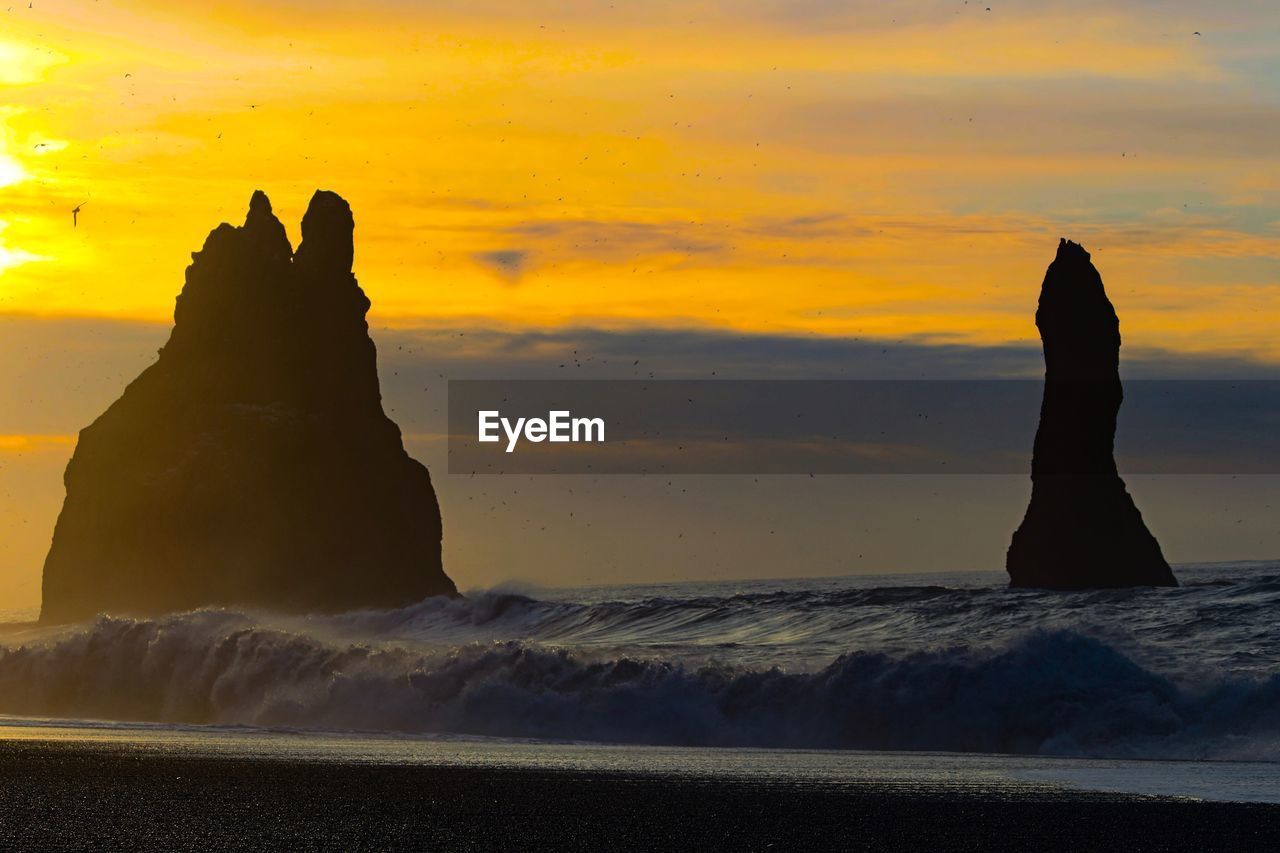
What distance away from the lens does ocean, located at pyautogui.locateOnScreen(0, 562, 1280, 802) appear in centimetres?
2595

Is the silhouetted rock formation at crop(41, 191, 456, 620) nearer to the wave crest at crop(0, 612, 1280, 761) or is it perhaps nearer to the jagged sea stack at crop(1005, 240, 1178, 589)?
the jagged sea stack at crop(1005, 240, 1178, 589)

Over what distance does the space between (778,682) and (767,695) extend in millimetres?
464

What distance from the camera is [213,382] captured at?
102562 mm

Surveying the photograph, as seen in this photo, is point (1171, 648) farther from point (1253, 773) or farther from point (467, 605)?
point (467, 605)

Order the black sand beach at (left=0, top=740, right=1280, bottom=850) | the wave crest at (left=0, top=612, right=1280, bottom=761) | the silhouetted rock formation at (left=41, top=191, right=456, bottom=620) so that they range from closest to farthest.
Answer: the black sand beach at (left=0, top=740, right=1280, bottom=850), the wave crest at (left=0, top=612, right=1280, bottom=761), the silhouetted rock formation at (left=41, top=191, right=456, bottom=620)

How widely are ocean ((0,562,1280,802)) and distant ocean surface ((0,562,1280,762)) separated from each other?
5 cm

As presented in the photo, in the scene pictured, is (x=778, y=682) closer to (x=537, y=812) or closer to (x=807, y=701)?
(x=807, y=701)

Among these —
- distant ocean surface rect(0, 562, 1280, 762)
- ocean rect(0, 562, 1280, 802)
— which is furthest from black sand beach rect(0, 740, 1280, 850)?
distant ocean surface rect(0, 562, 1280, 762)

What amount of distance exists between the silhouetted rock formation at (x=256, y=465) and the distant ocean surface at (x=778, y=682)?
55675 mm

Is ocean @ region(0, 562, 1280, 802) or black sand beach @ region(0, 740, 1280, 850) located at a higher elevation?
black sand beach @ region(0, 740, 1280, 850)

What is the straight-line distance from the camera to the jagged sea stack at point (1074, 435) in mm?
74938

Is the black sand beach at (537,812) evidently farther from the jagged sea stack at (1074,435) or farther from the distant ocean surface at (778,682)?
the jagged sea stack at (1074,435)

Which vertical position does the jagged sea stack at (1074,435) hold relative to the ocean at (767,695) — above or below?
above

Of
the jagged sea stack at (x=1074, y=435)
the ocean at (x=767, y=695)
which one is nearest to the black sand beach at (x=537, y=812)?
the ocean at (x=767, y=695)
